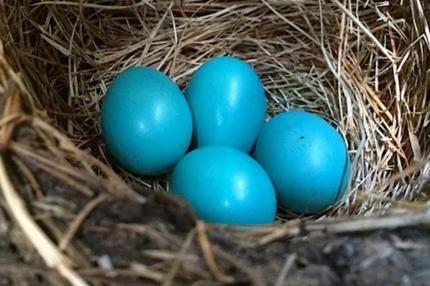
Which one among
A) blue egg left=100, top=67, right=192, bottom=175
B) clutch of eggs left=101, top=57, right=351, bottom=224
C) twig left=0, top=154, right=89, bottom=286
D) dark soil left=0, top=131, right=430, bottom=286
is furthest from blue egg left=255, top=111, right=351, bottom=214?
twig left=0, top=154, right=89, bottom=286

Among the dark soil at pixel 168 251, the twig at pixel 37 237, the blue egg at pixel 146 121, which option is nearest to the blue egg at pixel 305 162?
the blue egg at pixel 146 121

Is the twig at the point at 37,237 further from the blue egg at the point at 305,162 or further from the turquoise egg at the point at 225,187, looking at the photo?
the blue egg at the point at 305,162

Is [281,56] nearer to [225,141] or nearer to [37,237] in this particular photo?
[225,141]

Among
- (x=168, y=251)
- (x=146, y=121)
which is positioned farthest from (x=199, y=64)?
(x=168, y=251)

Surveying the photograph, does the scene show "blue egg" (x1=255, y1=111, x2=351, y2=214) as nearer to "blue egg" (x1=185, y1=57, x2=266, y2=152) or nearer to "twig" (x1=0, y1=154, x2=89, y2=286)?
"blue egg" (x1=185, y1=57, x2=266, y2=152)

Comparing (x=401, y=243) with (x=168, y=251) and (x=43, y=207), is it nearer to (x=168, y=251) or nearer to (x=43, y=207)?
(x=168, y=251)

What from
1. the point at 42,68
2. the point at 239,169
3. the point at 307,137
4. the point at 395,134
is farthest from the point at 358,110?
the point at 42,68
